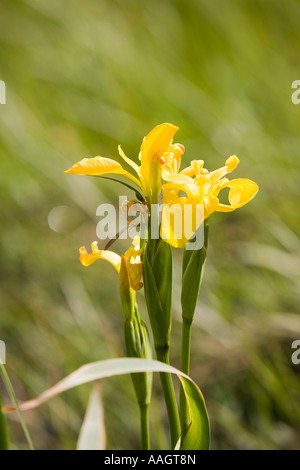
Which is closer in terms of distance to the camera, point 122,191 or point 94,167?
point 94,167

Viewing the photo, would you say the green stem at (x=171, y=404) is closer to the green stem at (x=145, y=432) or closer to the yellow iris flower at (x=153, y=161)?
the green stem at (x=145, y=432)

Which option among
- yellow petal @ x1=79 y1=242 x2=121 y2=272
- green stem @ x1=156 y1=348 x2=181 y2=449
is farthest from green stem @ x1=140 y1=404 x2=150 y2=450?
yellow petal @ x1=79 y1=242 x2=121 y2=272

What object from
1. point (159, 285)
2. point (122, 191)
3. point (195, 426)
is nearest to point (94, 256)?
point (159, 285)

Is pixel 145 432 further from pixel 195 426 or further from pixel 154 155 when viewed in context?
pixel 154 155

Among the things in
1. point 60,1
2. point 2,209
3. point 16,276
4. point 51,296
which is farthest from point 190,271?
point 60,1

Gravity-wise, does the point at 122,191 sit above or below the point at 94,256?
above

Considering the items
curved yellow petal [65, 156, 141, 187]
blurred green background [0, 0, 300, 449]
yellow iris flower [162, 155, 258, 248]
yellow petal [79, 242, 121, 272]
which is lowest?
yellow petal [79, 242, 121, 272]

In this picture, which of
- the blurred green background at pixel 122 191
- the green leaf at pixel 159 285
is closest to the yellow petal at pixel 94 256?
the green leaf at pixel 159 285

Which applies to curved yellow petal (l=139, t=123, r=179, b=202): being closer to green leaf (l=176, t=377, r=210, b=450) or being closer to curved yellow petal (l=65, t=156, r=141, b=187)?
curved yellow petal (l=65, t=156, r=141, b=187)

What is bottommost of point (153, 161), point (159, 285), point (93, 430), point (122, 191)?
point (93, 430)

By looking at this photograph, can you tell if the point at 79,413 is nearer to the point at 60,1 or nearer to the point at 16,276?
the point at 16,276
